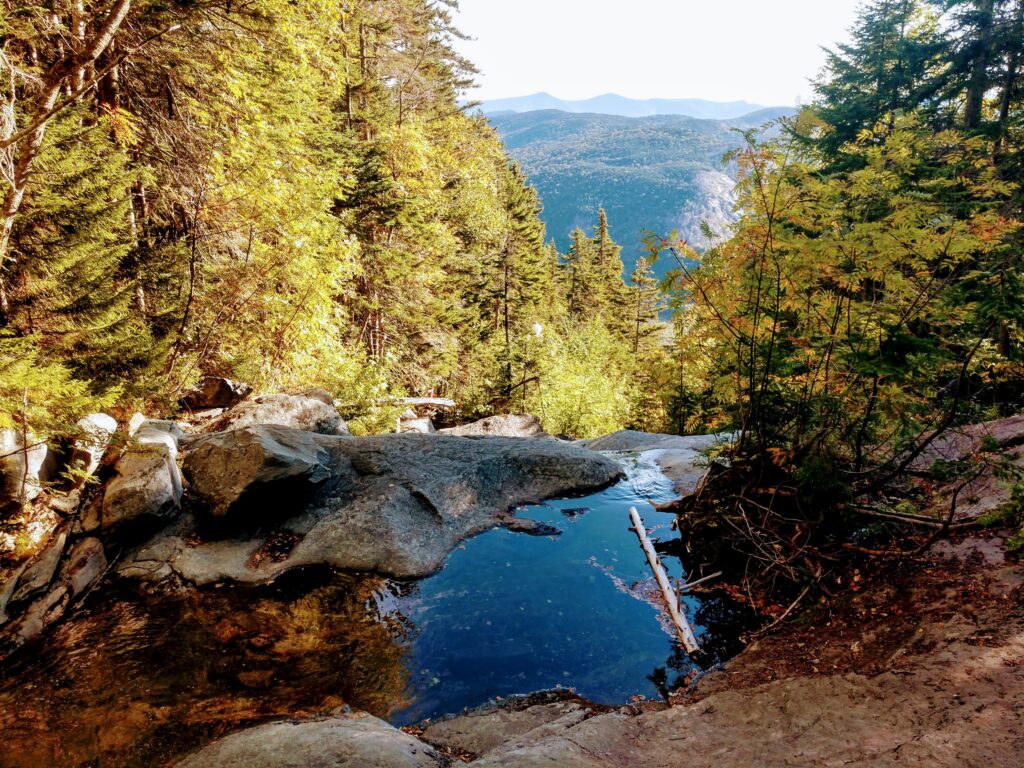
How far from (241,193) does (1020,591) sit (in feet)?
37.9

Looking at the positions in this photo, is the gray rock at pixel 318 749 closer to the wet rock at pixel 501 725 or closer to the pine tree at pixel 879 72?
the wet rock at pixel 501 725

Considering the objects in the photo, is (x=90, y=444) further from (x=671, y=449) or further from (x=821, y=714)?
(x=671, y=449)

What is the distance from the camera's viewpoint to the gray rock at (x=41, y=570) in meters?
4.70

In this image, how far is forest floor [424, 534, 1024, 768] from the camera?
262 centimetres

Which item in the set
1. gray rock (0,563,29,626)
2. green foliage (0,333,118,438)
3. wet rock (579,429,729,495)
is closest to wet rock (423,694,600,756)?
gray rock (0,563,29,626)

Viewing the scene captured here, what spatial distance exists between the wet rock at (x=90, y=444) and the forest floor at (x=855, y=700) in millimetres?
5003

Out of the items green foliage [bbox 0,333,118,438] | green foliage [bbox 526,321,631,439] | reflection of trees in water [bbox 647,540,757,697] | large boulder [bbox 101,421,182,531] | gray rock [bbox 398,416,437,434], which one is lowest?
green foliage [bbox 526,321,631,439]

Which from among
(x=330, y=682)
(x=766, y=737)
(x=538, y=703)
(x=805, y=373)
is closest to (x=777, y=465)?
(x=805, y=373)

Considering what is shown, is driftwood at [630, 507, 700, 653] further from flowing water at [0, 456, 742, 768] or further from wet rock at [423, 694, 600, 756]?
wet rock at [423, 694, 600, 756]

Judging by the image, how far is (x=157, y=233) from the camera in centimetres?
842

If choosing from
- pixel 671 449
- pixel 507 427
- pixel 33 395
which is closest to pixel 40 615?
pixel 33 395

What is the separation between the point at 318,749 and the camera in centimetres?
298

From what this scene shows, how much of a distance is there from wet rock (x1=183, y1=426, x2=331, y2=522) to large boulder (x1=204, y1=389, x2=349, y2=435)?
6.10 feet

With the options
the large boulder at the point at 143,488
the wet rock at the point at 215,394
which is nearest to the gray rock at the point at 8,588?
the large boulder at the point at 143,488
